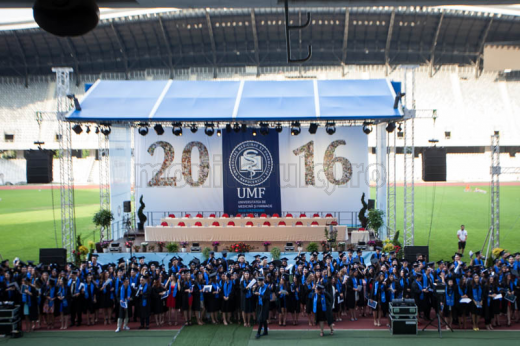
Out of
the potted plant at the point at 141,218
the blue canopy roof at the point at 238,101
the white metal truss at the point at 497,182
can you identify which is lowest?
the potted plant at the point at 141,218

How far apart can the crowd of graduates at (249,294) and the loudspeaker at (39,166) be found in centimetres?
484

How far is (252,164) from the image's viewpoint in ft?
72.0

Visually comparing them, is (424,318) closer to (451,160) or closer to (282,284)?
(282,284)

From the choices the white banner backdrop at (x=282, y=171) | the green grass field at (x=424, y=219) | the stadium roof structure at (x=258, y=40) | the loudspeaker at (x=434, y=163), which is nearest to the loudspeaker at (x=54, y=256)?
the green grass field at (x=424, y=219)

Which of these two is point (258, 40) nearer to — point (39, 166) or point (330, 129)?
point (330, 129)

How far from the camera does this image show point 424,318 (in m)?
11.5

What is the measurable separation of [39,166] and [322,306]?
38.4 ft

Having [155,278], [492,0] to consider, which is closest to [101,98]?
[155,278]

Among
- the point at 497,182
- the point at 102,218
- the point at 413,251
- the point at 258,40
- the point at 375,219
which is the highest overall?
the point at 258,40

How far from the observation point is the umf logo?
72.0 feet

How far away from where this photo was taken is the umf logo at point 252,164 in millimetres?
21953

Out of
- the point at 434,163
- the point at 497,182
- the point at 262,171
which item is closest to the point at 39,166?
the point at 262,171

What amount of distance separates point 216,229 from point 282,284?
8467 mm

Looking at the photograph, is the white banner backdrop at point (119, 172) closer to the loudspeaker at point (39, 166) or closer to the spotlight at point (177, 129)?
the loudspeaker at point (39, 166)
